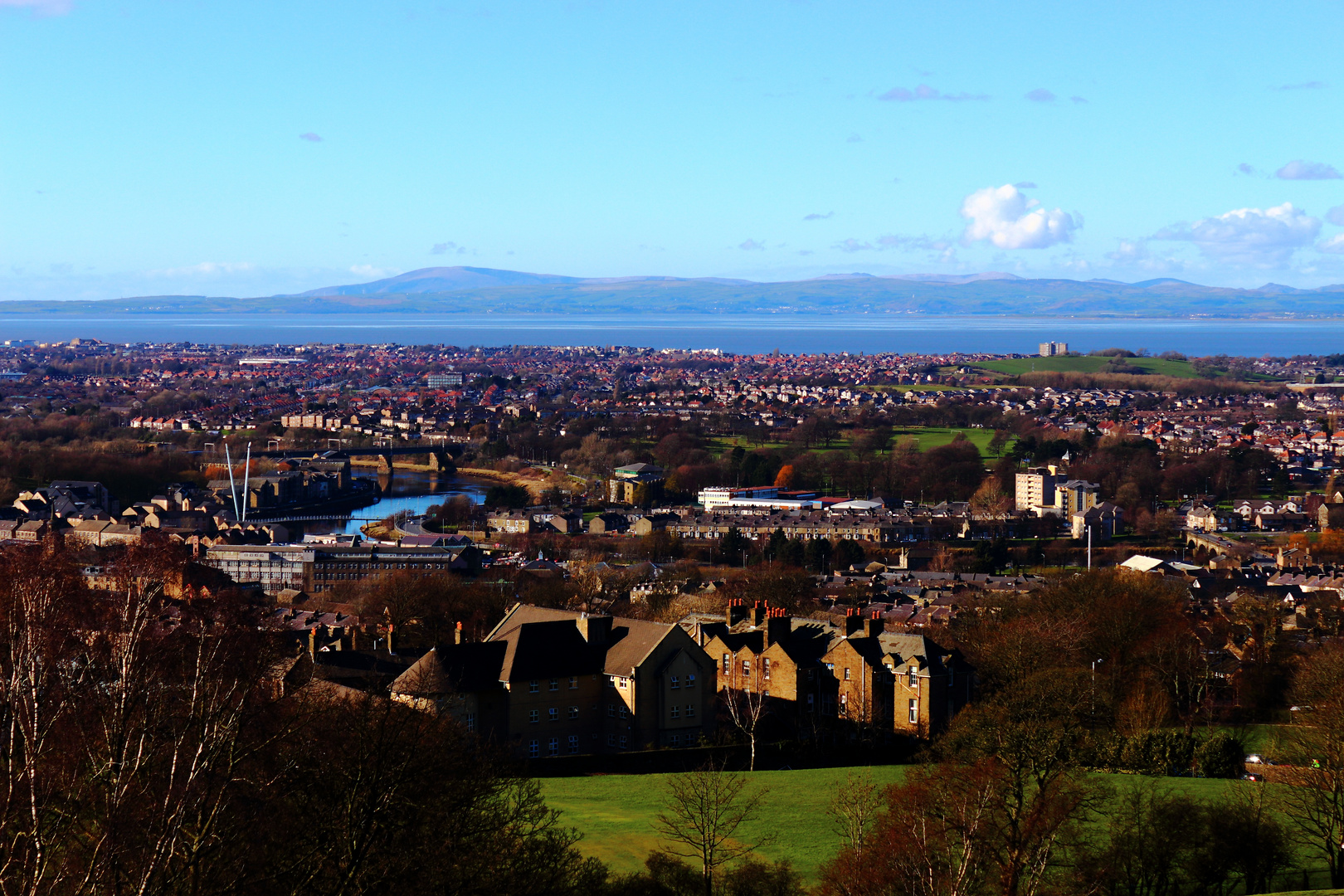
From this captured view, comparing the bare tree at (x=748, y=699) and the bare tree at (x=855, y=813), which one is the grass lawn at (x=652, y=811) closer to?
the bare tree at (x=855, y=813)

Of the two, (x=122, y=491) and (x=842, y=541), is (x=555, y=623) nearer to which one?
(x=842, y=541)

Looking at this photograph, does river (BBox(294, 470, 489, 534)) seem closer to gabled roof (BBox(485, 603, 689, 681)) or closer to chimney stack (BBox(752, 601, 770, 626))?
chimney stack (BBox(752, 601, 770, 626))

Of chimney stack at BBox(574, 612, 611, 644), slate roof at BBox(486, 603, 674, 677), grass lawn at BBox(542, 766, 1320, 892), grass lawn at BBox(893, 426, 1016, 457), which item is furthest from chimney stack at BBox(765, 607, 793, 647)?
grass lawn at BBox(893, 426, 1016, 457)

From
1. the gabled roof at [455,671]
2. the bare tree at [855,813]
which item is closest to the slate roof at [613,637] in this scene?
the gabled roof at [455,671]

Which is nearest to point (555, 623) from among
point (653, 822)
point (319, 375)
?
point (653, 822)

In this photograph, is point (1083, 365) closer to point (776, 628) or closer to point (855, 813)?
point (776, 628)

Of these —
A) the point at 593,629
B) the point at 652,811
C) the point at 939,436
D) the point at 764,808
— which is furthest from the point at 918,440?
the point at 652,811

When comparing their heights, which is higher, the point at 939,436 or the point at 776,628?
the point at 776,628

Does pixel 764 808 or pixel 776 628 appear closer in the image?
pixel 764 808
